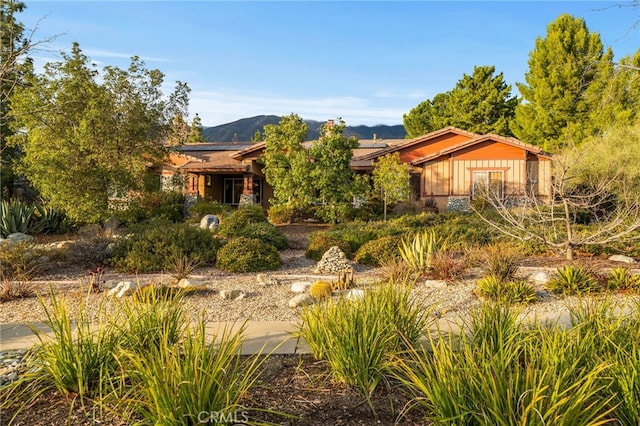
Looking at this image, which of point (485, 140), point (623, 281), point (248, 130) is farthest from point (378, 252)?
point (248, 130)

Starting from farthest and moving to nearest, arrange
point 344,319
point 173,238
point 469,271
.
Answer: point 173,238, point 469,271, point 344,319

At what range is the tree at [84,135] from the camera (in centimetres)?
1515

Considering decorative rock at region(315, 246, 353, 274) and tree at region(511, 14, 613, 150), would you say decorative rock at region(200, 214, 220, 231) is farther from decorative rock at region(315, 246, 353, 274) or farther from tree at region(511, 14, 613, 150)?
tree at region(511, 14, 613, 150)

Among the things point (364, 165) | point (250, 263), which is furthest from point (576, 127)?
point (250, 263)

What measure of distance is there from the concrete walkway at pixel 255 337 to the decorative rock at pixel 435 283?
310cm

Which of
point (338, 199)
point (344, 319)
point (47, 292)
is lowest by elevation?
point (47, 292)

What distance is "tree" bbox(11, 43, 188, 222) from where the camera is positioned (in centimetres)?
1515

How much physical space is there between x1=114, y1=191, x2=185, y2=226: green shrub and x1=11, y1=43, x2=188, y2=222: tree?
118cm

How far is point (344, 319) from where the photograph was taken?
362 centimetres

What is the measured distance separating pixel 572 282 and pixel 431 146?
19803 mm

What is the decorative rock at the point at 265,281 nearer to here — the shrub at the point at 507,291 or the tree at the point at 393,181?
the shrub at the point at 507,291

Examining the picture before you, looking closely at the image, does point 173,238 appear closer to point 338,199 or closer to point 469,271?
point 469,271

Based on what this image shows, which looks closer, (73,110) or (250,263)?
(250,263)

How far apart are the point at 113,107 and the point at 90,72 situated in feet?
4.78
